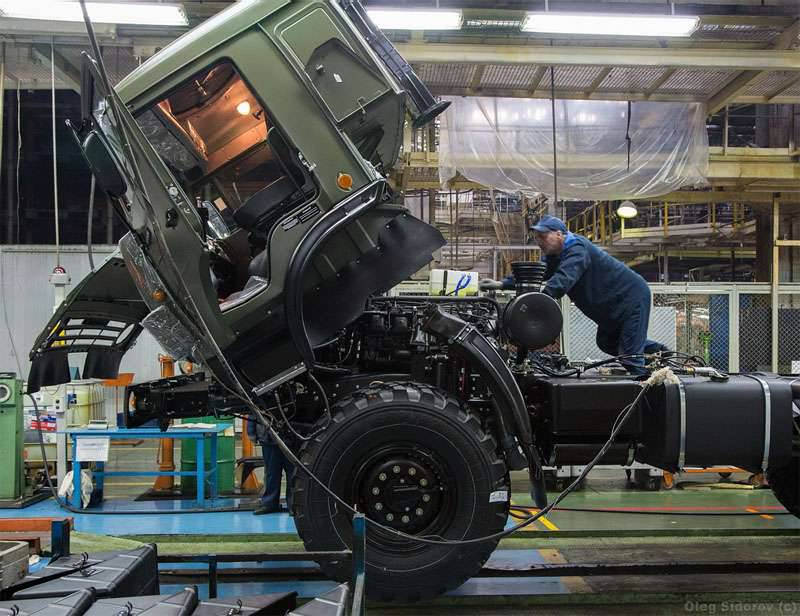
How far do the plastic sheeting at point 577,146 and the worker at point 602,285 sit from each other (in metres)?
3.24

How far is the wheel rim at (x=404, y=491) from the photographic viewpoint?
10.4ft

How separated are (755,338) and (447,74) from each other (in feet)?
17.3

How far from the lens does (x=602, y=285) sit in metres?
4.17

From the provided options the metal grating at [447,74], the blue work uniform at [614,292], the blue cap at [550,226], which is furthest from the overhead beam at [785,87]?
the blue cap at [550,226]

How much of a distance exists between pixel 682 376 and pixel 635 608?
1.34 metres

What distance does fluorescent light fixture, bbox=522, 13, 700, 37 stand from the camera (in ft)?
17.1

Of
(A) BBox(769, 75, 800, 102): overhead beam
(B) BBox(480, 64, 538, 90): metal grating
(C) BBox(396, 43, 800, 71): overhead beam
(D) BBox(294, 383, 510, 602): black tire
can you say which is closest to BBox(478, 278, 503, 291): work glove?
(D) BBox(294, 383, 510, 602): black tire

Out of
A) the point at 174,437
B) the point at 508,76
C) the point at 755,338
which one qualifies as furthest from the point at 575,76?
the point at 174,437

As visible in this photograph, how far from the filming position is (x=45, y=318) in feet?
29.5

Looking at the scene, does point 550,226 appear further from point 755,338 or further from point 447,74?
point 755,338

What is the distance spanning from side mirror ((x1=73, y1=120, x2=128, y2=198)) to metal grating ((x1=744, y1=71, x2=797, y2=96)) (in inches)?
260

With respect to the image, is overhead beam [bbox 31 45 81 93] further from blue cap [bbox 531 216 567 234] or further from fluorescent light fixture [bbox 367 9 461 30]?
blue cap [bbox 531 216 567 234]

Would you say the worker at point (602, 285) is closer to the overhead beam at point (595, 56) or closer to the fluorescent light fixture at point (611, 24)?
the fluorescent light fixture at point (611, 24)

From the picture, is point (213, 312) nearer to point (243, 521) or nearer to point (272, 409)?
point (272, 409)
